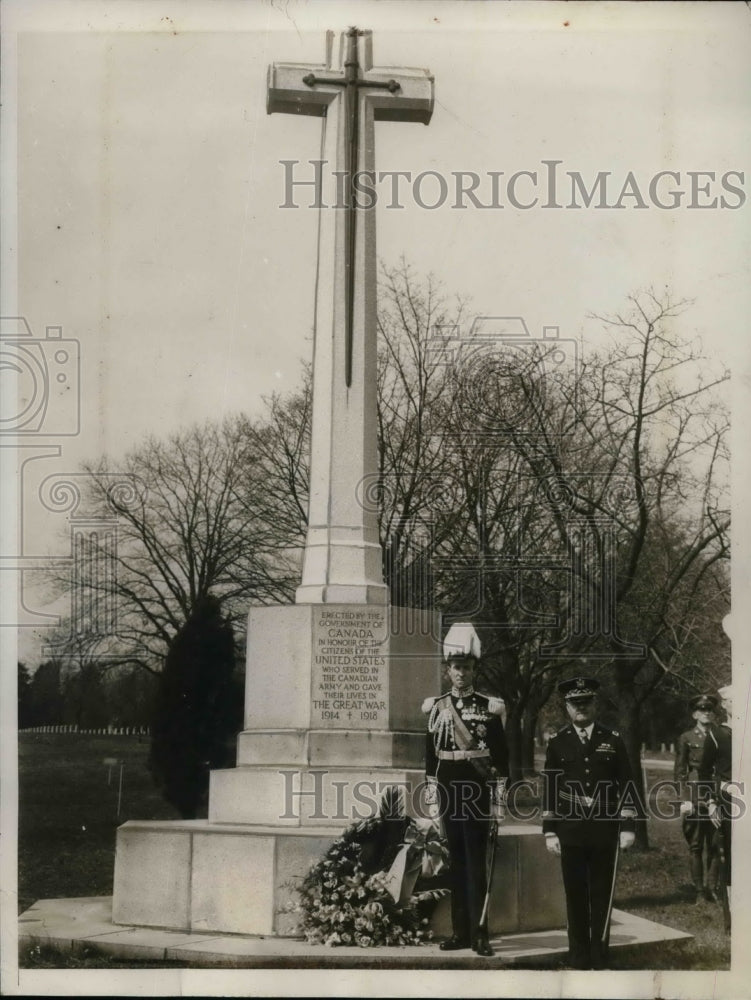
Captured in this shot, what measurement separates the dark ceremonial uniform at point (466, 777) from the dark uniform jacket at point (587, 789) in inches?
13.7

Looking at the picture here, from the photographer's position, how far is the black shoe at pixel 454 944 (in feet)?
24.7

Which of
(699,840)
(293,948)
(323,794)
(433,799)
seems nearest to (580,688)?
(433,799)

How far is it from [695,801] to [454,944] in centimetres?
280

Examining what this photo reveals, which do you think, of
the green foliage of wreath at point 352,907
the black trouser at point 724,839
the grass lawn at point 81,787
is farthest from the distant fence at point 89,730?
the black trouser at point 724,839

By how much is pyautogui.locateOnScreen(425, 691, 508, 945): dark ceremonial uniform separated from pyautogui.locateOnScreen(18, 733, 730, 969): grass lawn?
3.56 feet

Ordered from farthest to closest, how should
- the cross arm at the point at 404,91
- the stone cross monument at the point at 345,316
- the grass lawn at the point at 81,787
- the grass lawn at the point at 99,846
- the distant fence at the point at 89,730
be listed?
the distant fence at the point at 89,730 → the grass lawn at the point at 81,787 → the cross arm at the point at 404,91 → the stone cross monument at the point at 345,316 → the grass lawn at the point at 99,846

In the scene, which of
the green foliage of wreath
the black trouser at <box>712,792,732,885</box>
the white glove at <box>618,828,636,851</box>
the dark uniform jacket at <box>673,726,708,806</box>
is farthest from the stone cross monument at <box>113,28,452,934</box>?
the black trouser at <box>712,792,732,885</box>

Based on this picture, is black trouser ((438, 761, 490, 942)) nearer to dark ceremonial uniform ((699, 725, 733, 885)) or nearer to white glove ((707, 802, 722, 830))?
dark ceremonial uniform ((699, 725, 733, 885))

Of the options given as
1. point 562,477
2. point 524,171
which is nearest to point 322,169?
point 524,171

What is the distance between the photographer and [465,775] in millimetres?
7859

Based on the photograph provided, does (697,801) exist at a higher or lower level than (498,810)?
lower

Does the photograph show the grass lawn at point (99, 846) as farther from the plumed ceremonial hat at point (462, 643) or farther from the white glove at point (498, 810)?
the plumed ceremonial hat at point (462, 643)

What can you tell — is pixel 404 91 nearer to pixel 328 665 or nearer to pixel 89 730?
pixel 328 665

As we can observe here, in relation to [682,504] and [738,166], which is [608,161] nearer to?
[738,166]
